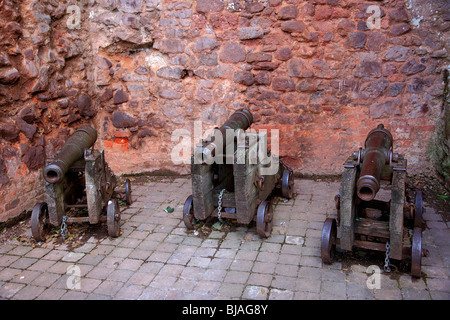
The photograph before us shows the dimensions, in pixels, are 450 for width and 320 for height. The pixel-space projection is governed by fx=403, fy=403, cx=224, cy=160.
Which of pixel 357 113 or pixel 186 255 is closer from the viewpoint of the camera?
pixel 186 255

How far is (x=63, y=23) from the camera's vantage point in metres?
6.29

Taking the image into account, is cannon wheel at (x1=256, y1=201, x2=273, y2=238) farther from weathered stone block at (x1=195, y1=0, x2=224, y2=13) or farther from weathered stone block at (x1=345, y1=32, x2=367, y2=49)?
weathered stone block at (x1=195, y1=0, x2=224, y2=13)

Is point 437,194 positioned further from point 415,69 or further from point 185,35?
point 185,35

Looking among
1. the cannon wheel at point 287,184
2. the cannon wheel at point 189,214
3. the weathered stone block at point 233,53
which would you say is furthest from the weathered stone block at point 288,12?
the cannon wheel at point 189,214

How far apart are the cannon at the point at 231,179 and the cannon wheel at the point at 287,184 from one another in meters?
0.36

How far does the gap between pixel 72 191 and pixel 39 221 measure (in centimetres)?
60

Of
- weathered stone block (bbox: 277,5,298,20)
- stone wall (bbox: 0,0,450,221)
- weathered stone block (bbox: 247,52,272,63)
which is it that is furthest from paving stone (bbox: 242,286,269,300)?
weathered stone block (bbox: 277,5,298,20)

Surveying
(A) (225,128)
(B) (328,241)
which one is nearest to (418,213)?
(B) (328,241)

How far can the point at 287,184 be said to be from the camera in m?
5.76

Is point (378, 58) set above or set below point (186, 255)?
above

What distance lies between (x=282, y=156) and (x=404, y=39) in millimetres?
2571

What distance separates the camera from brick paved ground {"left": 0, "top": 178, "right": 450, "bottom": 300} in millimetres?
3689

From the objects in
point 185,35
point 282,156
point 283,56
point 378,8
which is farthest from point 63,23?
point 378,8

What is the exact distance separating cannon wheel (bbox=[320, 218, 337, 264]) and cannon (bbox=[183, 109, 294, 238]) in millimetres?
812
